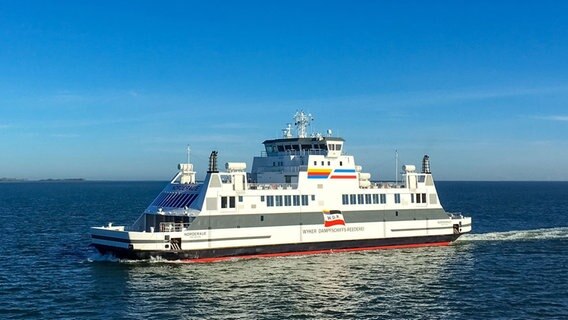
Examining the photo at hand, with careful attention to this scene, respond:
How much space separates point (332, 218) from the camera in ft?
144

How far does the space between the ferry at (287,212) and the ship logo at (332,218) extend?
0.08 metres

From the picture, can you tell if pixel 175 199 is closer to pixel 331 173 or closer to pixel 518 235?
pixel 331 173

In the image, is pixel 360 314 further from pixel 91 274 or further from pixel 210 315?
pixel 91 274

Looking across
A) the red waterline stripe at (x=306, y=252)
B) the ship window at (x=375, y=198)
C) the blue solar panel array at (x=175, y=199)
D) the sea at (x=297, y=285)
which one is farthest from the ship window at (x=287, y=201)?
the ship window at (x=375, y=198)

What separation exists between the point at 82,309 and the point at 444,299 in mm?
18414

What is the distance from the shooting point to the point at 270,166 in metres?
48.3

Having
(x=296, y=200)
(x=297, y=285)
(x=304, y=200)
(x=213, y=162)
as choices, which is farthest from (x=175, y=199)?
(x=297, y=285)

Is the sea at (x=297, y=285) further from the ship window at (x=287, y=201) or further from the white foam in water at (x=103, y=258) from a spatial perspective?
the ship window at (x=287, y=201)

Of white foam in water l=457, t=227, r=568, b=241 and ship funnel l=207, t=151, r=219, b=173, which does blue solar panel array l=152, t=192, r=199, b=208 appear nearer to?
ship funnel l=207, t=151, r=219, b=173

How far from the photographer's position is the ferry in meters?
39.1

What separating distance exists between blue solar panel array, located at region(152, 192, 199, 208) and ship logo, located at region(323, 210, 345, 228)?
32.8ft

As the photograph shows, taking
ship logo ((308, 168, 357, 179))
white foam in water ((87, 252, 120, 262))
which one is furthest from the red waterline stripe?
ship logo ((308, 168, 357, 179))

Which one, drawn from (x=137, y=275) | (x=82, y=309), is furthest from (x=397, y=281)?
(x=82, y=309)

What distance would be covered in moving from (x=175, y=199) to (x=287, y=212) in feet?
27.5
